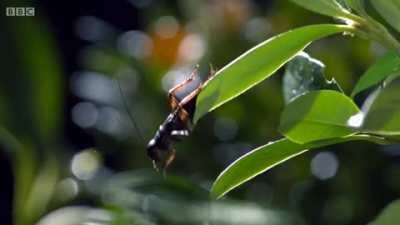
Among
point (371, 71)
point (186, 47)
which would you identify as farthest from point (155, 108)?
point (371, 71)

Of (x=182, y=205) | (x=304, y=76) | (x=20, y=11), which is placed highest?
(x=304, y=76)

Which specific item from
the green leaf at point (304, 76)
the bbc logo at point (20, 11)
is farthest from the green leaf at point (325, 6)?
the bbc logo at point (20, 11)

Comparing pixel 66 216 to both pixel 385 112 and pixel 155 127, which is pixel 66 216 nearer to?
pixel 155 127

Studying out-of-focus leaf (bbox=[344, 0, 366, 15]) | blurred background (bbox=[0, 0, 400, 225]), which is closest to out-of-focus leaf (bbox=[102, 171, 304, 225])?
blurred background (bbox=[0, 0, 400, 225])

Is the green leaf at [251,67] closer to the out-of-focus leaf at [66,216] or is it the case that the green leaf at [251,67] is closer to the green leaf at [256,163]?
the green leaf at [256,163]

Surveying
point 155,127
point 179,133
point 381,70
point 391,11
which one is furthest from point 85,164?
point 391,11

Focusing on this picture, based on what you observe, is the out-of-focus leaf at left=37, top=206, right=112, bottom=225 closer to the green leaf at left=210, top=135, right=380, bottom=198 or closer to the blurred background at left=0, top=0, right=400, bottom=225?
the blurred background at left=0, top=0, right=400, bottom=225

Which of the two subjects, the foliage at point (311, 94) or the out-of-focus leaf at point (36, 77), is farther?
the out-of-focus leaf at point (36, 77)
